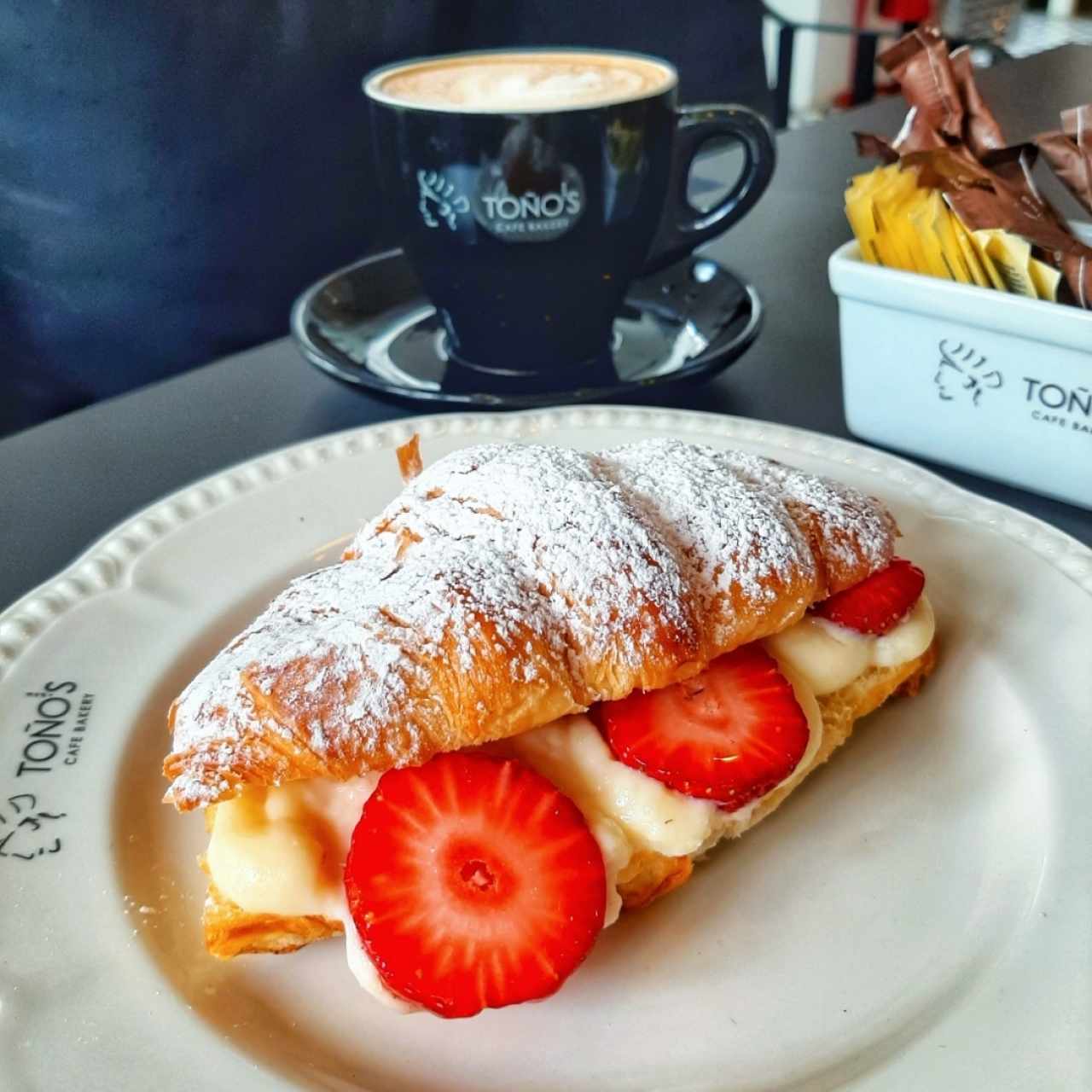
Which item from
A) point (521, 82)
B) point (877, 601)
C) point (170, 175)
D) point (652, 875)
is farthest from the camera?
point (170, 175)

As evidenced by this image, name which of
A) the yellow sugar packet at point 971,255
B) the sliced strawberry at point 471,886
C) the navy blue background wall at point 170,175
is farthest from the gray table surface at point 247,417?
the navy blue background wall at point 170,175

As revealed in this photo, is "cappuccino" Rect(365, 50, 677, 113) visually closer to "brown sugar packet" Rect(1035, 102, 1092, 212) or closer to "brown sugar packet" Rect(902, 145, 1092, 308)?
"brown sugar packet" Rect(902, 145, 1092, 308)

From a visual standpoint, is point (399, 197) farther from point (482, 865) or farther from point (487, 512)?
point (482, 865)

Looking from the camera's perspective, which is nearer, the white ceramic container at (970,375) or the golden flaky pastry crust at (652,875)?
the golden flaky pastry crust at (652,875)

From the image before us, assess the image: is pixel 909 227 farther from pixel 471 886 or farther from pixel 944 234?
pixel 471 886

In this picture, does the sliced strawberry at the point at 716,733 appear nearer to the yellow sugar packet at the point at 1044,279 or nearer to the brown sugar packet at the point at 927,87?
the yellow sugar packet at the point at 1044,279

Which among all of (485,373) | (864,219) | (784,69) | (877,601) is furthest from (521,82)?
(784,69)
